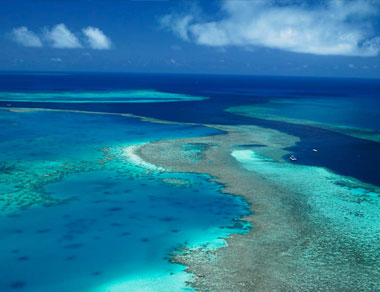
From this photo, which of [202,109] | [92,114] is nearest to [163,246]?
[92,114]

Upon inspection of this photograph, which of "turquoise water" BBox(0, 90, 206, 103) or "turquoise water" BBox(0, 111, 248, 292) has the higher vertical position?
"turquoise water" BBox(0, 90, 206, 103)

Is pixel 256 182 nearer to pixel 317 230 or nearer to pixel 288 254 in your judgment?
pixel 317 230

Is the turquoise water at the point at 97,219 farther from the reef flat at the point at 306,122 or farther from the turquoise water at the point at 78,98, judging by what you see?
the turquoise water at the point at 78,98

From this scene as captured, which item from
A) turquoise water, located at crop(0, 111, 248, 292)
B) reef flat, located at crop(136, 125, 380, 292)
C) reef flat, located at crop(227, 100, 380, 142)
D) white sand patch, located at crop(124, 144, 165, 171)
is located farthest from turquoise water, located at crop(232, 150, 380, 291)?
reef flat, located at crop(227, 100, 380, 142)

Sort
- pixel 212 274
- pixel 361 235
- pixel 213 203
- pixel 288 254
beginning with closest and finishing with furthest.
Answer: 1. pixel 212 274
2. pixel 288 254
3. pixel 361 235
4. pixel 213 203

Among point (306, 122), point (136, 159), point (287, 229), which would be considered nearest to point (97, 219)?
point (287, 229)

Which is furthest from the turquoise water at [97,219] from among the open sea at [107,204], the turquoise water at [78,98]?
the turquoise water at [78,98]

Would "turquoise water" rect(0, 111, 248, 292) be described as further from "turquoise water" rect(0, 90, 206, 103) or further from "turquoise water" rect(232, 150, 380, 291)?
"turquoise water" rect(0, 90, 206, 103)
